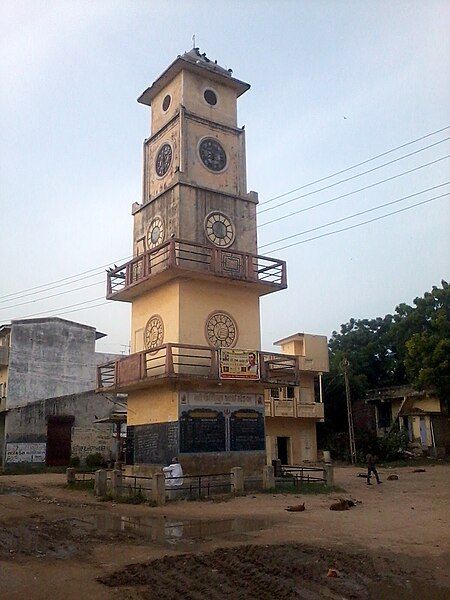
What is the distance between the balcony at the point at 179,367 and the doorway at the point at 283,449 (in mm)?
18623

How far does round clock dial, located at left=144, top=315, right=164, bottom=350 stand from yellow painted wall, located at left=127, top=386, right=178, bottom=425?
1.83 meters

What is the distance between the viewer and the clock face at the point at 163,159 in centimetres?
2570

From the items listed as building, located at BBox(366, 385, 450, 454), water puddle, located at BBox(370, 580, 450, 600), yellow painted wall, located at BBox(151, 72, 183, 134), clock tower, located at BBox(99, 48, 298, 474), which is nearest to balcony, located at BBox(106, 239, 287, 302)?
clock tower, located at BBox(99, 48, 298, 474)

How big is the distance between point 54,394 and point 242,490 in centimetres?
2873

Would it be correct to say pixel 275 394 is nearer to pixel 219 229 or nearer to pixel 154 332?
pixel 154 332

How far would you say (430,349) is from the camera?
3684cm

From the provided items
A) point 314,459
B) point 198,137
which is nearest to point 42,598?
point 198,137

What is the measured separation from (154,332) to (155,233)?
4304mm

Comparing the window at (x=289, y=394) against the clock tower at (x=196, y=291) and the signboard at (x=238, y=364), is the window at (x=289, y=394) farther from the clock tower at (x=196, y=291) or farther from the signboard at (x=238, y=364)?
the signboard at (x=238, y=364)

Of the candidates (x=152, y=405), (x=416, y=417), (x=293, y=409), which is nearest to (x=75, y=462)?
(x=293, y=409)

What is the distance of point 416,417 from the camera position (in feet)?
135

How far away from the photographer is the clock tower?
21625mm

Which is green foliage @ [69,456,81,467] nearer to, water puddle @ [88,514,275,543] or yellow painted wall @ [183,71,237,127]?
yellow painted wall @ [183,71,237,127]

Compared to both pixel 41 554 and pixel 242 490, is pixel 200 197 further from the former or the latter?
pixel 41 554
